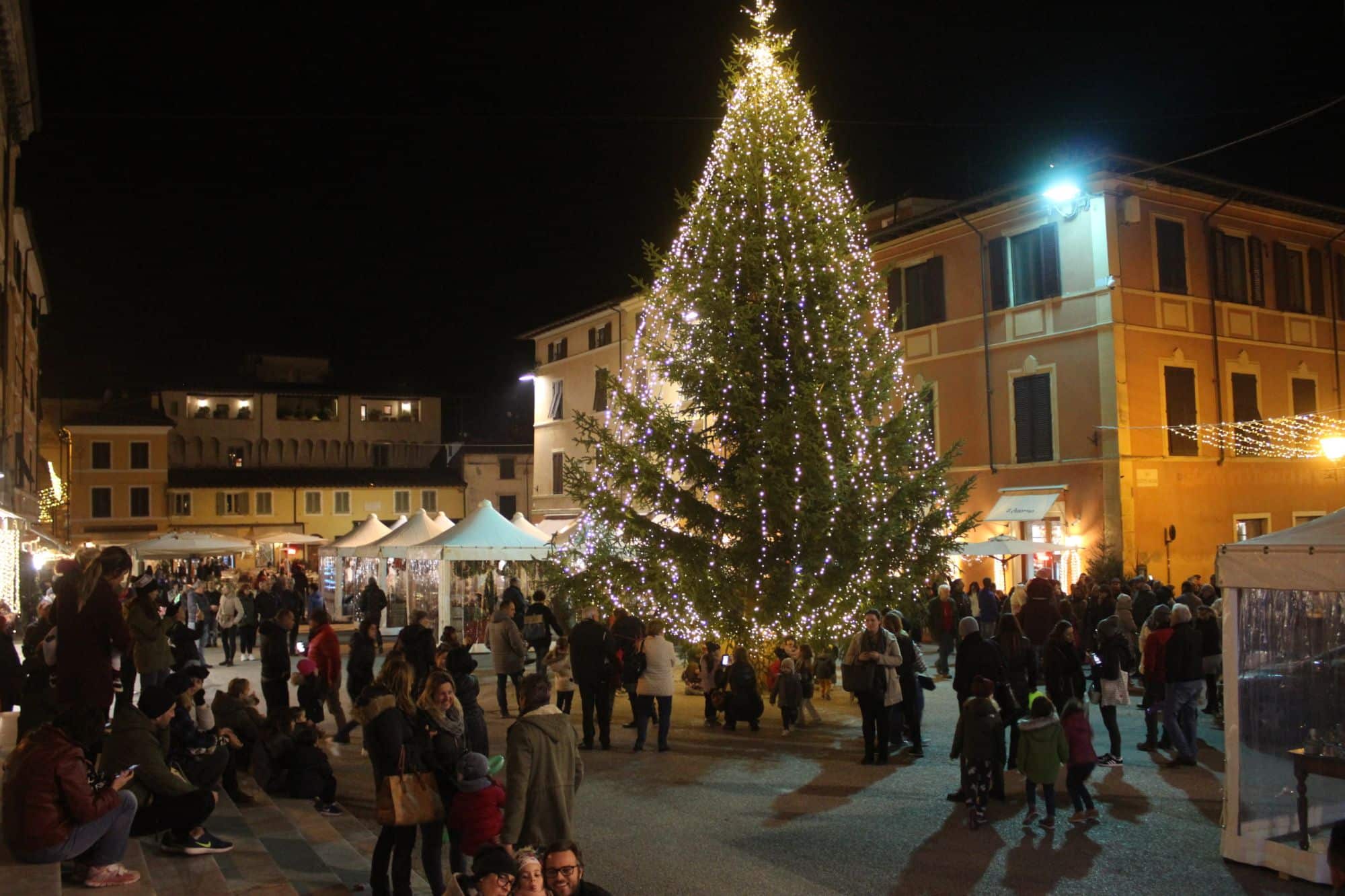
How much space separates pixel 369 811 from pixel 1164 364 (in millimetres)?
19230

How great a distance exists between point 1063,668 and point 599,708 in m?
4.82

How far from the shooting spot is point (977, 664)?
31.5ft

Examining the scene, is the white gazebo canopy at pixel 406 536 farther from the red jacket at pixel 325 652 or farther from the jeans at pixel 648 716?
the jeans at pixel 648 716

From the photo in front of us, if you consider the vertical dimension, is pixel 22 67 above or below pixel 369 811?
above

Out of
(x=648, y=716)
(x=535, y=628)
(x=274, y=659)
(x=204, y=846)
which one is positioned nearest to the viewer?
(x=204, y=846)

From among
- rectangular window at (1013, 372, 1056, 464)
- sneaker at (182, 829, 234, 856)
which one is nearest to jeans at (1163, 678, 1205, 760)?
sneaker at (182, 829, 234, 856)

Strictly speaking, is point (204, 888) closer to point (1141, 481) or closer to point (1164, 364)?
point (1141, 481)

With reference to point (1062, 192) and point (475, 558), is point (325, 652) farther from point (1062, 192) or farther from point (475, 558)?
point (1062, 192)

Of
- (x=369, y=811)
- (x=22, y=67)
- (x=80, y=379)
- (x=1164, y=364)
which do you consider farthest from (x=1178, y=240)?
(x=80, y=379)

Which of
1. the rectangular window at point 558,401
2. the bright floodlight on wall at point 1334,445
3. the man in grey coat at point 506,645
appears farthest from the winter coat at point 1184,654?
the rectangular window at point 558,401

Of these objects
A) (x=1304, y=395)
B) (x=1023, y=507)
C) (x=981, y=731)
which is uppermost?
(x=1304, y=395)

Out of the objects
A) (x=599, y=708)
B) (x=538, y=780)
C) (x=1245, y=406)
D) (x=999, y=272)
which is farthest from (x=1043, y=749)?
(x=1245, y=406)

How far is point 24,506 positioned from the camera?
26.3 m

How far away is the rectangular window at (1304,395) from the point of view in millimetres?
24469
